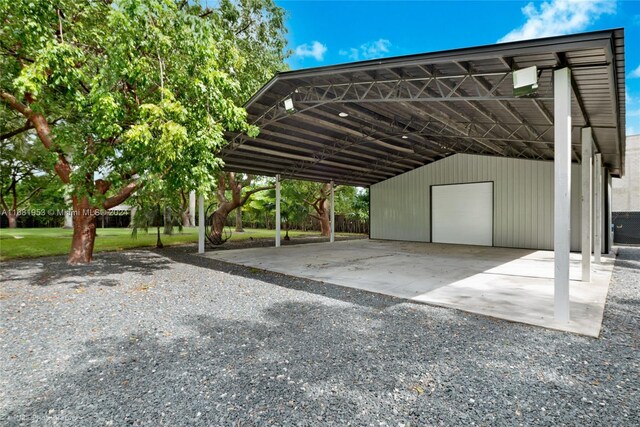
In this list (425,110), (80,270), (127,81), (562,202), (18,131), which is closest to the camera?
(562,202)

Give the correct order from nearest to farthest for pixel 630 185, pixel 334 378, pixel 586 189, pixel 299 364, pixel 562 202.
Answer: pixel 334 378
pixel 299 364
pixel 562 202
pixel 586 189
pixel 630 185

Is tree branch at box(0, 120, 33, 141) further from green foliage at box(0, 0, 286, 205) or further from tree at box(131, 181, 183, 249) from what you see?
tree at box(131, 181, 183, 249)

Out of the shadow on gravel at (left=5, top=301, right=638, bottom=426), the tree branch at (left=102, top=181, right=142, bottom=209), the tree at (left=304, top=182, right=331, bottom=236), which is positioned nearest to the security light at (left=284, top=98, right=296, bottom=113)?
the tree branch at (left=102, top=181, right=142, bottom=209)

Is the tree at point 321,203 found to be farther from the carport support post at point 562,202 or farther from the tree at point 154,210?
the carport support post at point 562,202

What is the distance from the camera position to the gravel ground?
5.92 feet

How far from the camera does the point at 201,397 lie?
76.5 inches

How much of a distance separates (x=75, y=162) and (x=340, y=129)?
587cm

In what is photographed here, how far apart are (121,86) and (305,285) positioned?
195 inches

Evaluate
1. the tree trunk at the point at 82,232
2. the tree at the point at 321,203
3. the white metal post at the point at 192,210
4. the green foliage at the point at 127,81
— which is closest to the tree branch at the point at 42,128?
the green foliage at the point at 127,81

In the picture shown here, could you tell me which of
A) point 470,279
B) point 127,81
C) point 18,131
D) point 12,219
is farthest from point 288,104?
point 12,219

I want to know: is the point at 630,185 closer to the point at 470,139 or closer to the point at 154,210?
the point at 470,139

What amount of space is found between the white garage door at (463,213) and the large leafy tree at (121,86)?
938 centimetres

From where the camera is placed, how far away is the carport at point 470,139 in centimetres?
334

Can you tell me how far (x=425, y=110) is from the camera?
23.1 ft
